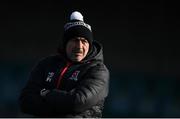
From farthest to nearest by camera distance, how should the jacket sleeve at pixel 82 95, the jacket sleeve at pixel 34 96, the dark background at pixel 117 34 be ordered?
the dark background at pixel 117 34, the jacket sleeve at pixel 34 96, the jacket sleeve at pixel 82 95

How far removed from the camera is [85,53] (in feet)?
14.7

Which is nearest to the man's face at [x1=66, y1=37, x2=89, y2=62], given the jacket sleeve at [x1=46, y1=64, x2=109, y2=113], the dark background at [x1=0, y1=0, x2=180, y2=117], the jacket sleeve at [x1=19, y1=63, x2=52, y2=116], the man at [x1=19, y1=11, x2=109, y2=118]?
the man at [x1=19, y1=11, x2=109, y2=118]

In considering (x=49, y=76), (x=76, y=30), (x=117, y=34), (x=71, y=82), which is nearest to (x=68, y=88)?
(x=71, y=82)

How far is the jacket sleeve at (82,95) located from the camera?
4367 millimetres

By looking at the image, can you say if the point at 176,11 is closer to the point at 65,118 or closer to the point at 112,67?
the point at 112,67

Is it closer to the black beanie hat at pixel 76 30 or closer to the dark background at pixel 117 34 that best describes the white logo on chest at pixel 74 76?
the black beanie hat at pixel 76 30

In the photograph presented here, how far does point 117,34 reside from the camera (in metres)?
11.7

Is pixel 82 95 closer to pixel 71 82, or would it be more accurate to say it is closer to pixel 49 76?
pixel 71 82

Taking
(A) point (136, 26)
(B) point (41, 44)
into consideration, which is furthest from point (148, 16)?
(B) point (41, 44)

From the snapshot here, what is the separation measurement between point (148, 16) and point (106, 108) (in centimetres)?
161

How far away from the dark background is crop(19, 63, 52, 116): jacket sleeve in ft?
21.8

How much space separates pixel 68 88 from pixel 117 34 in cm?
728

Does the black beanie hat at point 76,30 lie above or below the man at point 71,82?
above

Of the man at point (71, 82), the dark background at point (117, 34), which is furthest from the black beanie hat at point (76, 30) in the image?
the dark background at point (117, 34)
